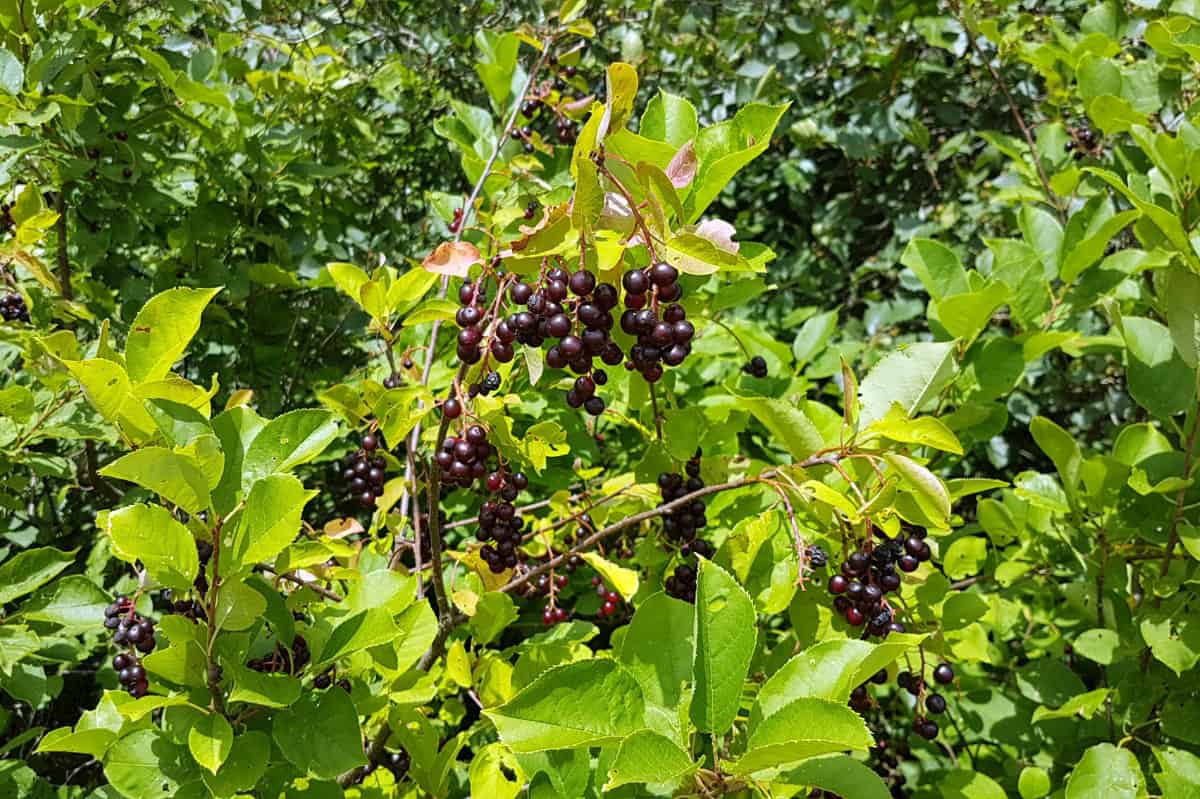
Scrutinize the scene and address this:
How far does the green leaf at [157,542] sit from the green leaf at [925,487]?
775mm

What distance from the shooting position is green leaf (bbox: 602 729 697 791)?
72 cm

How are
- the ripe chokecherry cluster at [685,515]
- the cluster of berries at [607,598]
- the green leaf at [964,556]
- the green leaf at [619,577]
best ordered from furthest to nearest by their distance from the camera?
1. the cluster of berries at [607,598]
2. the green leaf at [964,556]
3. the ripe chokecherry cluster at [685,515]
4. the green leaf at [619,577]

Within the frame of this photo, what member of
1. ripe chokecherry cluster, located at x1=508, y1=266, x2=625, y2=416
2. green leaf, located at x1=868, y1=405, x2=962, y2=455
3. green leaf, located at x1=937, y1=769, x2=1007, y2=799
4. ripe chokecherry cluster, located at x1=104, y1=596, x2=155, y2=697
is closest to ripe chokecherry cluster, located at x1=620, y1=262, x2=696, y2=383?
ripe chokecherry cluster, located at x1=508, y1=266, x2=625, y2=416

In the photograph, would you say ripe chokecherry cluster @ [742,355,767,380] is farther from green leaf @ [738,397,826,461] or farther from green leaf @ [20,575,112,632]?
green leaf @ [20,575,112,632]

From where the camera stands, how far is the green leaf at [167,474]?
807 mm

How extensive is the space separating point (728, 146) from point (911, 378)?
433 millimetres

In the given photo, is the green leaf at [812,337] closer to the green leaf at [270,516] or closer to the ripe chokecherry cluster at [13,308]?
the green leaf at [270,516]

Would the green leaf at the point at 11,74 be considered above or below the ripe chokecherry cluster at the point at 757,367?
above

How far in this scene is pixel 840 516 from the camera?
1112mm

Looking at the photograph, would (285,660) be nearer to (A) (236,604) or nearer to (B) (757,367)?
(A) (236,604)

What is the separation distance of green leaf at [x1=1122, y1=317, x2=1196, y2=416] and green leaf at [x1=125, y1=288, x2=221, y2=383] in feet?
4.68

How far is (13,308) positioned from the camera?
1.87 metres

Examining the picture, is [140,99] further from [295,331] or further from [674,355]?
[674,355]

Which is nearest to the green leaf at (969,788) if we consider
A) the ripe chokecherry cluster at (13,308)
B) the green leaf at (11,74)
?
the ripe chokecherry cluster at (13,308)
